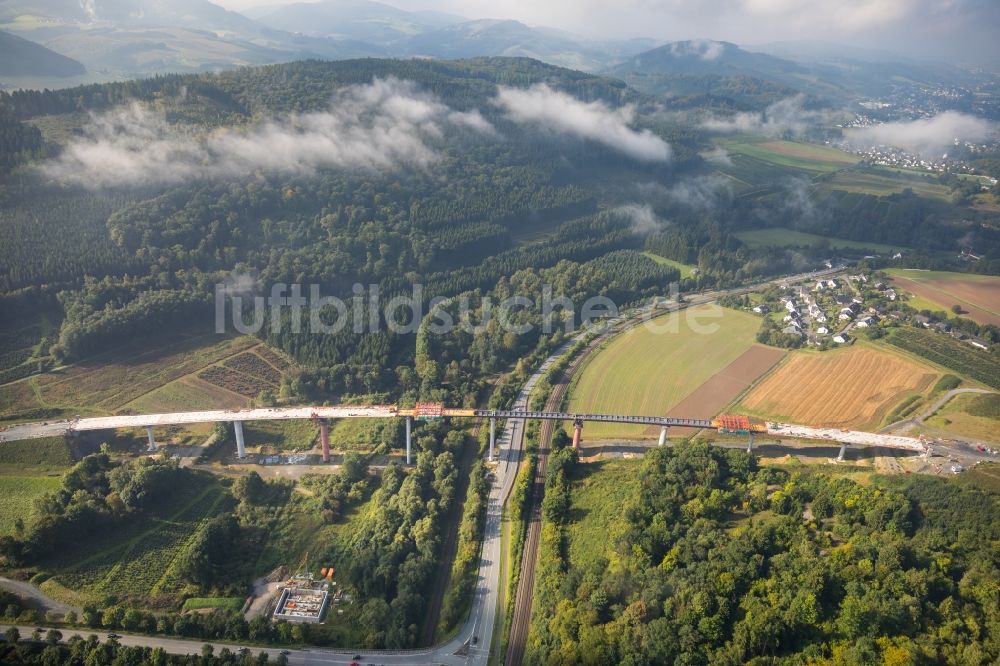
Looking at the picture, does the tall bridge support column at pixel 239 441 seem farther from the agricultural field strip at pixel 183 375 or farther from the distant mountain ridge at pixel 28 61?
the distant mountain ridge at pixel 28 61

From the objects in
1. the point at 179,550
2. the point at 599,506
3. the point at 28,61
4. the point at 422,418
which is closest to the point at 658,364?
the point at 599,506

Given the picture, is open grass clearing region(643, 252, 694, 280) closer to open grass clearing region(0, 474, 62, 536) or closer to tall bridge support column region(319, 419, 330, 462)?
tall bridge support column region(319, 419, 330, 462)

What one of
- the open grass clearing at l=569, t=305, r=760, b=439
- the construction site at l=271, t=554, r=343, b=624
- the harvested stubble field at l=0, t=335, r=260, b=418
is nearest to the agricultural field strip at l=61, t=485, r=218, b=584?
the construction site at l=271, t=554, r=343, b=624

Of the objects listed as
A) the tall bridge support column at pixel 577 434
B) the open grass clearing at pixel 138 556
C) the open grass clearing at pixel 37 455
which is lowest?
the open grass clearing at pixel 138 556

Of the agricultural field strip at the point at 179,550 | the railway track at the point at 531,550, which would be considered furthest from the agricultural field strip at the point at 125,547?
the railway track at the point at 531,550

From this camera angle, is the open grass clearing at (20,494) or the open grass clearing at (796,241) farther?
the open grass clearing at (796,241)

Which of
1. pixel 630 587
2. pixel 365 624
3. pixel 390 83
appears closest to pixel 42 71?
pixel 390 83

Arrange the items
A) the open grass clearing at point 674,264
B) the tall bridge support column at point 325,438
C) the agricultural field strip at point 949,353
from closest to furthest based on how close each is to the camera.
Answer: the tall bridge support column at point 325,438
the agricultural field strip at point 949,353
the open grass clearing at point 674,264

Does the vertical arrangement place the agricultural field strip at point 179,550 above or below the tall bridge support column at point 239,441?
below

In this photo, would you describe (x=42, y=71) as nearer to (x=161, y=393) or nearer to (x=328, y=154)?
(x=328, y=154)

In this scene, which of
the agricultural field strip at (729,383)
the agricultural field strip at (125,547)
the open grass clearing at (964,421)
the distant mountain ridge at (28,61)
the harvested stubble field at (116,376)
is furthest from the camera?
the distant mountain ridge at (28,61)
